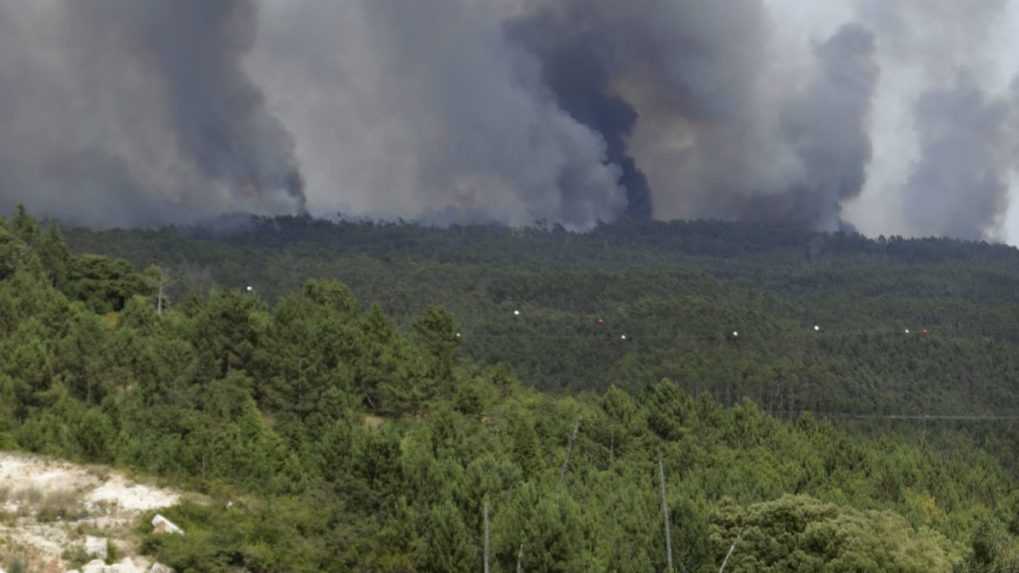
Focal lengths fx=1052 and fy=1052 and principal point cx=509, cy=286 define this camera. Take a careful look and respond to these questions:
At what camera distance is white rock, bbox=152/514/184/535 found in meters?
51.0

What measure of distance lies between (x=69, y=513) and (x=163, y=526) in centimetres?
582

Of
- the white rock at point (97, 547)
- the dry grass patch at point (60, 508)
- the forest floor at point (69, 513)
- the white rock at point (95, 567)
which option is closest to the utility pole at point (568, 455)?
the forest floor at point (69, 513)

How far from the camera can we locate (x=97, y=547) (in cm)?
4819

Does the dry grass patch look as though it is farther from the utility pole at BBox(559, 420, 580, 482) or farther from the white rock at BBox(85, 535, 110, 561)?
the utility pole at BBox(559, 420, 580, 482)

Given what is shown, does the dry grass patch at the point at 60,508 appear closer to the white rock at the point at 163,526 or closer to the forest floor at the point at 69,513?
the forest floor at the point at 69,513

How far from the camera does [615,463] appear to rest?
100 meters

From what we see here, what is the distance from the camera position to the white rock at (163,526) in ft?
167

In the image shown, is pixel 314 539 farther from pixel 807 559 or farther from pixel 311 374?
pixel 311 374

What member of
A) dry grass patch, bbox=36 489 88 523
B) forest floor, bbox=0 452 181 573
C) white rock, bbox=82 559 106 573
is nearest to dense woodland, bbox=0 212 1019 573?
forest floor, bbox=0 452 181 573

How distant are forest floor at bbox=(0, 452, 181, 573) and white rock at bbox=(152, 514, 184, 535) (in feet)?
3.16

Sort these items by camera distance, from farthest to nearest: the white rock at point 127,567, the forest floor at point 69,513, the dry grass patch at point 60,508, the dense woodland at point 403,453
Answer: the dense woodland at point 403,453, the dry grass patch at point 60,508, the forest floor at point 69,513, the white rock at point 127,567

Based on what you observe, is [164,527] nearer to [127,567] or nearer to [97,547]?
[97,547]

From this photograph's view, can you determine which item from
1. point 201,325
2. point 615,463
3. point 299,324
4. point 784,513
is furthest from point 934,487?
point 201,325

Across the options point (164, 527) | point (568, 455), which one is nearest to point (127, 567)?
point (164, 527)
